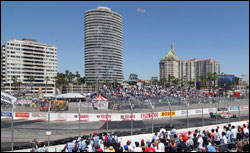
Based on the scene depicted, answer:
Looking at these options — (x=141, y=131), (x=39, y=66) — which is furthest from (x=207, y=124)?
(x=39, y=66)

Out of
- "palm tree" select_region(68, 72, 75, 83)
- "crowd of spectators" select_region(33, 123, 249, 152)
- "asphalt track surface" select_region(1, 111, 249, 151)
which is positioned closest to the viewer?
"crowd of spectators" select_region(33, 123, 249, 152)

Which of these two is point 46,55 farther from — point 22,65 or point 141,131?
point 141,131

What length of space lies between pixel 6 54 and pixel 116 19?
81.0 meters

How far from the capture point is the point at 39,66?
115m

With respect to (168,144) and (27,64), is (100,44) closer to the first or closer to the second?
(27,64)

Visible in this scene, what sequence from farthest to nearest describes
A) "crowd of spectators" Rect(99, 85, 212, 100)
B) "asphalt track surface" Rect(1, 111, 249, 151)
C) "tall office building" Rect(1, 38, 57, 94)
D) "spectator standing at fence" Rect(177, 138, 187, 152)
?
"tall office building" Rect(1, 38, 57, 94) → "crowd of spectators" Rect(99, 85, 212, 100) → "asphalt track surface" Rect(1, 111, 249, 151) → "spectator standing at fence" Rect(177, 138, 187, 152)

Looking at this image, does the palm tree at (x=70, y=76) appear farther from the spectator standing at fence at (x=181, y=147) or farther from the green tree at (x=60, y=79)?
the spectator standing at fence at (x=181, y=147)

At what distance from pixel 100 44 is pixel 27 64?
5352 centimetres

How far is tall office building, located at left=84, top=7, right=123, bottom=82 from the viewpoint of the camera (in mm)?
147250

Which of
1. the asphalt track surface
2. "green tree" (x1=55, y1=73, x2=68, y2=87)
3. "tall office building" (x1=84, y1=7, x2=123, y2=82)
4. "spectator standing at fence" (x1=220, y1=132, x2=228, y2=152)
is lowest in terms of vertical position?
the asphalt track surface

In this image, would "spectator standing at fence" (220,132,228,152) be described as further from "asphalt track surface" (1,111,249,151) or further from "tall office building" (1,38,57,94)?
"tall office building" (1,38,57,94)

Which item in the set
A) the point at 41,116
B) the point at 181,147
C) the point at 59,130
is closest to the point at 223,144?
Answer: the point at 181,147

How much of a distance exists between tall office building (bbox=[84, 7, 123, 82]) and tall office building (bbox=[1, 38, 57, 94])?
3226 centimetres

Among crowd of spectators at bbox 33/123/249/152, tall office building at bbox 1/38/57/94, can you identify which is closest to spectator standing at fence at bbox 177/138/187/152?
crowd of spectators at bbox 33/123/249/152
